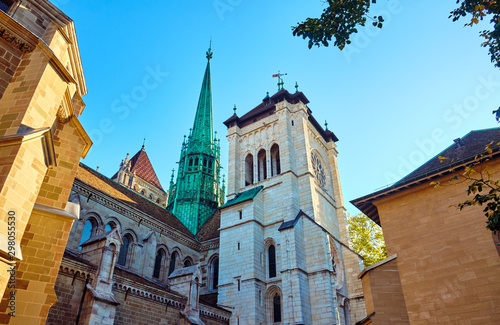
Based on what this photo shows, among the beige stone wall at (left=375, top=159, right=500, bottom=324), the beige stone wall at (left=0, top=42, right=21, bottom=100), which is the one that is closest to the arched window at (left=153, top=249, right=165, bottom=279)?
the beige stone wall at (left=375, top=159, right=500, bottom=324)

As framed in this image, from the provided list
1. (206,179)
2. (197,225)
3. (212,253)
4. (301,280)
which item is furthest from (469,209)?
(206,179)

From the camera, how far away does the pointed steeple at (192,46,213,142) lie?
3719 centimetres

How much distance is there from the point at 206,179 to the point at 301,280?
637 inches

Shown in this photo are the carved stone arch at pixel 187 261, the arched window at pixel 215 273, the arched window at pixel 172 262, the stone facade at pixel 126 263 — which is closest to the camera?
the stone facade at pixel 126 263

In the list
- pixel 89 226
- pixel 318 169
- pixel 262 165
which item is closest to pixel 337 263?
pixel 318 169

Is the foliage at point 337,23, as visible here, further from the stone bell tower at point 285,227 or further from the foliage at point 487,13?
the stone bell tower at point 285,227

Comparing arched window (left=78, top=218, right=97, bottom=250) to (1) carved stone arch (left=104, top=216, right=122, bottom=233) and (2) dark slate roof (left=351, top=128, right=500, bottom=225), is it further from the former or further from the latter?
(2) dark slate roof (left=351, top=128, right=500, bottom=225)

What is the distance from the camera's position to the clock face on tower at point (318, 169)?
28589mm

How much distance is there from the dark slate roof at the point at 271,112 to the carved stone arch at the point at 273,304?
15.2m

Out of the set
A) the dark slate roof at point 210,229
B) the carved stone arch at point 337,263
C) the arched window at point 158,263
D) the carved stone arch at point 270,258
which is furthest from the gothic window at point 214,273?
the carved stone arch at point 337,263

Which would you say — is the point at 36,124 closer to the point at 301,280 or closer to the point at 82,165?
the point at 301,280

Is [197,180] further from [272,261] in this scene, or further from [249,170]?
[272,261]

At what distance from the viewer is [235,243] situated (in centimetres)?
2341

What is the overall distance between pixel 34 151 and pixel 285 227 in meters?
17.2
